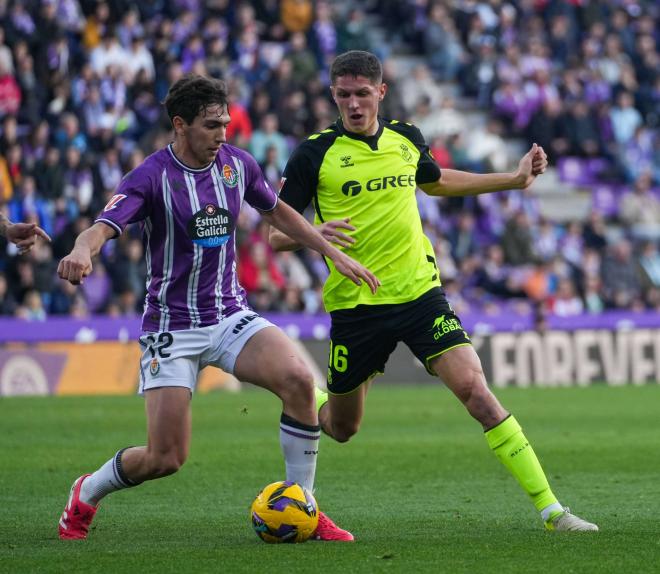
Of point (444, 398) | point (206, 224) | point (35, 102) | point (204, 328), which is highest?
point (35, 102)

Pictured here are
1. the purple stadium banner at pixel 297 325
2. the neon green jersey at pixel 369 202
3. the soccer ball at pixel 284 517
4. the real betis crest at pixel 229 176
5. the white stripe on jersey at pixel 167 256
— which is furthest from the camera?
the purple stadium banner at pixel 297 325

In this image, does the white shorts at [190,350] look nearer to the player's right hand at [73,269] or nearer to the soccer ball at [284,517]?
the soccer ball at [284,517]

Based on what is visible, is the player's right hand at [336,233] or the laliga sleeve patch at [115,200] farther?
the player's right hand at [336,233]

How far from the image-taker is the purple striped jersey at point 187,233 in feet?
25.3

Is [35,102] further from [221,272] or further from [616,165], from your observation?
[221,272]

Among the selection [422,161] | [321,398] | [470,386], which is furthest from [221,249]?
[321,398]

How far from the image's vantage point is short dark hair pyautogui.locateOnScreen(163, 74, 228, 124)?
7723 mm

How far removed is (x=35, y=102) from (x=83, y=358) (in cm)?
403

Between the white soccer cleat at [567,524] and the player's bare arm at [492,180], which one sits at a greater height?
the player's bare arm at [492,180]

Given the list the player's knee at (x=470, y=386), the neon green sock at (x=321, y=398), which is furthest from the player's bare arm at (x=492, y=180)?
the neon green sock at (x=321, y=398)

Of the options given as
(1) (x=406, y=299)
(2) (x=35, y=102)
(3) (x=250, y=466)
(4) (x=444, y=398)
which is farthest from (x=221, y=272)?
(2) (x=35, y=102)

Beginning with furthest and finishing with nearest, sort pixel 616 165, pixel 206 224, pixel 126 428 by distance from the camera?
pixel 616 165 < pixel 126 428 < pixel 206 224

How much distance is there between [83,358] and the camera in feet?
68.0

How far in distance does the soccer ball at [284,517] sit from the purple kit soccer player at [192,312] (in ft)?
0.38
